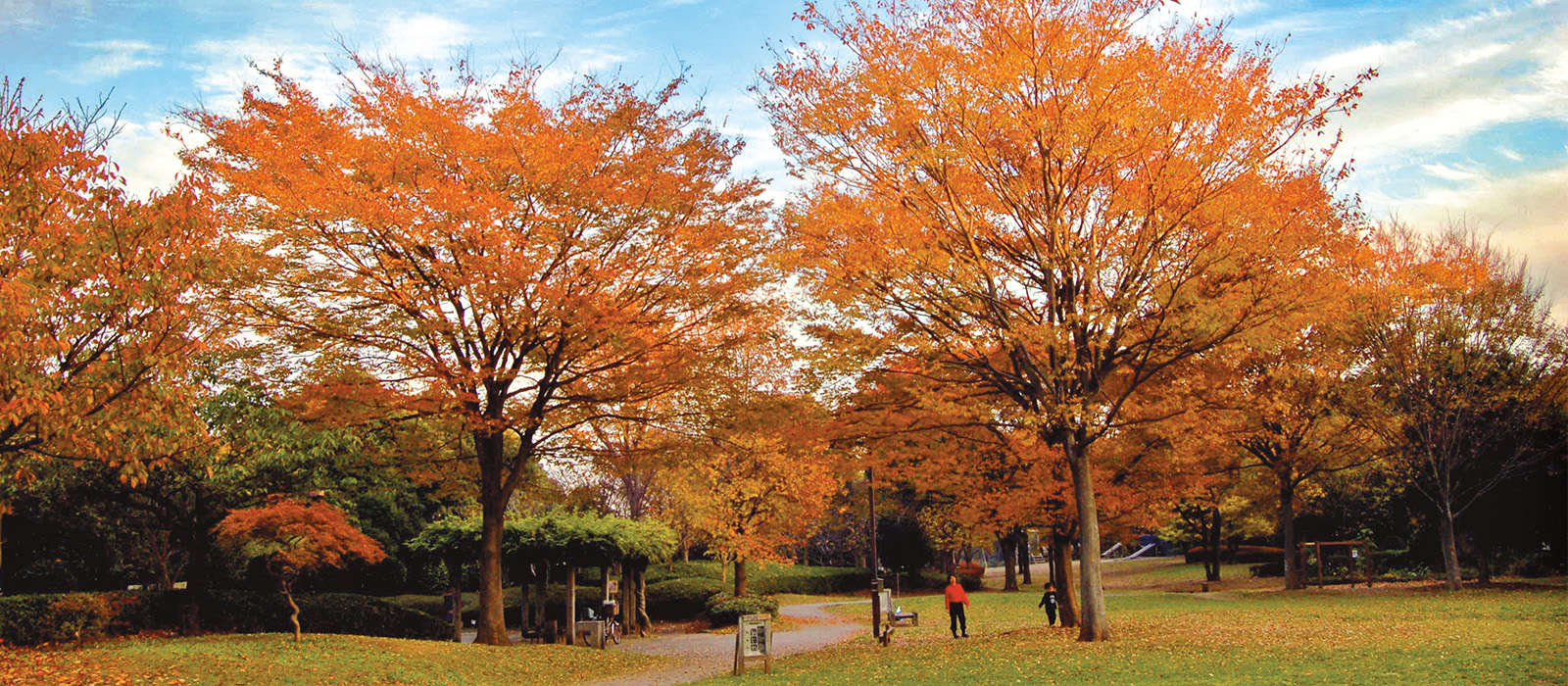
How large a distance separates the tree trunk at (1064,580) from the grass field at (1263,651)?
1.00m

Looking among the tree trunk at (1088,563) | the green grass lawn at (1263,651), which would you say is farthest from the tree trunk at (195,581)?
the tree trunk at (1088,563)

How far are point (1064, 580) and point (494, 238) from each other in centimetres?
1441

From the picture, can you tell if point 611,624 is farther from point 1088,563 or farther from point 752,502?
point 1088,563

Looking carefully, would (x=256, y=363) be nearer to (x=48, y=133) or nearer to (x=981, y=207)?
(x=48, y=133)

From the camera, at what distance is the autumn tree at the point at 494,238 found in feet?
52.7

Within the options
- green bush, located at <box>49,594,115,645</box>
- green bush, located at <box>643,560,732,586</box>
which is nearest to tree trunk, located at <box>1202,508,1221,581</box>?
green bush, located at <box>643,560,732,586</box>

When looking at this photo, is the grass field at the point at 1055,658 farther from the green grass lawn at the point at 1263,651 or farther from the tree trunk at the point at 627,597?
the tree trunk at the point at 627,597

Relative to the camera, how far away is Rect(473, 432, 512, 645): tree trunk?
62.2 ft

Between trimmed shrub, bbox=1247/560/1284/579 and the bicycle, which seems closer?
the bicycle

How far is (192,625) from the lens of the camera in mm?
19328

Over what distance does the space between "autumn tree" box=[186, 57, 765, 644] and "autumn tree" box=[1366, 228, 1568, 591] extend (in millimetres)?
19660

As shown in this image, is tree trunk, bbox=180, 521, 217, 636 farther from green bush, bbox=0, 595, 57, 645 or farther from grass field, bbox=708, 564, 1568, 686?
grass field, bbox=708, 564, 1568, 686

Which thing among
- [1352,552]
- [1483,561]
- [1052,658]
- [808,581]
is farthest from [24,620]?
[1352,552]

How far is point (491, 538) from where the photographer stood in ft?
63.0
